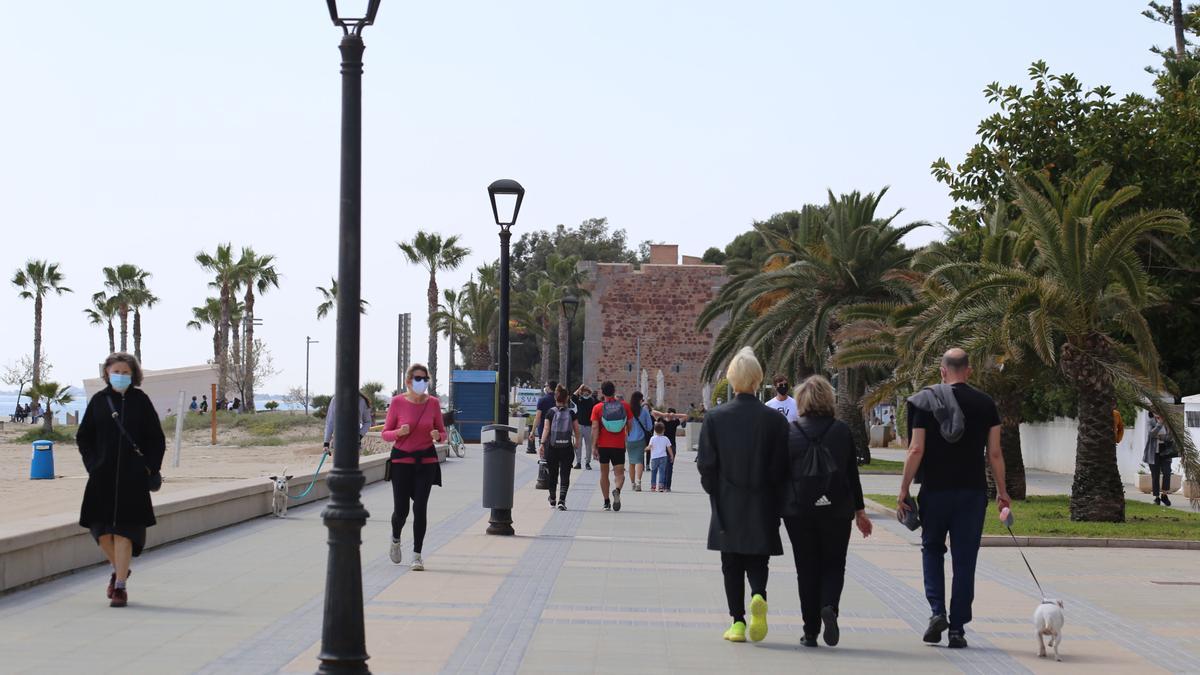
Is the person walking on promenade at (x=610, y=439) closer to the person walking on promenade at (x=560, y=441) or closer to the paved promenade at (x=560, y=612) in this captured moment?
the person walking on promenade at (x=560, y=441)

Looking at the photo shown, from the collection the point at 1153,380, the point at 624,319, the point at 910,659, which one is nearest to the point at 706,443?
the point at 910,659

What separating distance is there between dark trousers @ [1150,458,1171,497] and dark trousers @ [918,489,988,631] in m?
14.6

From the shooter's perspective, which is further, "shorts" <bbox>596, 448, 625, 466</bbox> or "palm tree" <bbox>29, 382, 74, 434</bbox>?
"palm tree" <bbox>29, 382, 74, 434</bbox>

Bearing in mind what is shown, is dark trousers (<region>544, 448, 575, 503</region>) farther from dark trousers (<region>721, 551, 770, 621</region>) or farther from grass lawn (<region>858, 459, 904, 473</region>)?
grass lawn (<region>858, 459, 904, 473</region>)

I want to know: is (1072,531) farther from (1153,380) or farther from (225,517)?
(225,517)

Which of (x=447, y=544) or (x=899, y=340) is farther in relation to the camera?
(x=899, y=340)

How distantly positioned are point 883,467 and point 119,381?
81.8 feet

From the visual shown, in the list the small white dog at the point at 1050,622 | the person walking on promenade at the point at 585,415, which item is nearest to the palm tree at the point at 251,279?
the person walking on promenade at the point at 585,415

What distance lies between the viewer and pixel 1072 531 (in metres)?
16.4

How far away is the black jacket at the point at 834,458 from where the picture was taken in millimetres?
8492

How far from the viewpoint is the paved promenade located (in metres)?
7.80

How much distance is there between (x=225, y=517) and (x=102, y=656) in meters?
8.06

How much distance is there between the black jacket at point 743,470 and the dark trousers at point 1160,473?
50.4ft

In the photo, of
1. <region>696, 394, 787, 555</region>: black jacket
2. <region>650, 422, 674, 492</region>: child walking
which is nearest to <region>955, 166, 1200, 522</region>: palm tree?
<region>650, 422, 674, 492</region>: child walking
